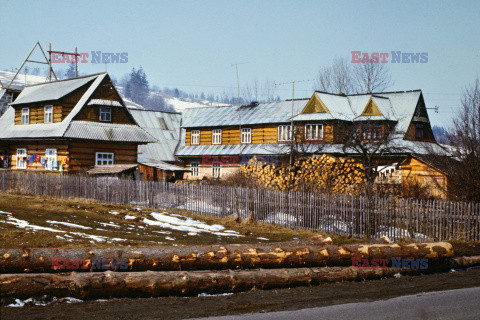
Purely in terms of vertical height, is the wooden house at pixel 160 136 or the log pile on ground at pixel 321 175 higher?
the wooden house at pixel 160 136

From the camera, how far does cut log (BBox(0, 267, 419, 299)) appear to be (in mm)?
8719

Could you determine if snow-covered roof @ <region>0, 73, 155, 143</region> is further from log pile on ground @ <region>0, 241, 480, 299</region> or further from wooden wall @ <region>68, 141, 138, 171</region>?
log pile on ground @ <region>0, 241, 480, 299</region>

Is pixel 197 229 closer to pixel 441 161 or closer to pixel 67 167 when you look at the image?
pixel 441 161

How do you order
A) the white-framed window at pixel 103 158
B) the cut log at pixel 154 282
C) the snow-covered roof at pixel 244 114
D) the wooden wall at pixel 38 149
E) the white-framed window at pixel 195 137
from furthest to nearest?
the white-framed window at pixel 195 137 < the snow-covered roof at pixel 244 114 < the white-framed window at pixel 103 158 < the wooden wall at pixel 38 149 < the cut log at pixel 154 282

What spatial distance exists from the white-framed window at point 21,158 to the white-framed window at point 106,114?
22.2ft

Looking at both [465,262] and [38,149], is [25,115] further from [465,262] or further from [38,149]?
[465,262]

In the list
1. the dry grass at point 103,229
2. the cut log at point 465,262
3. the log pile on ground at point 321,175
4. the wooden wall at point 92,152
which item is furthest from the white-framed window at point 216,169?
the cut log at point 465,262

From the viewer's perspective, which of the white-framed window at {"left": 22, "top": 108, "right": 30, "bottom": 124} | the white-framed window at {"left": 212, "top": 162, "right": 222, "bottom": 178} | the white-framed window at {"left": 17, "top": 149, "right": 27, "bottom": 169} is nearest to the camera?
the white-framed window at {"left": 17, "top": 149, "right": 27, "bottom": 169}

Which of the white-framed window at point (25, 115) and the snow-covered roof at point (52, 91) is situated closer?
the snow-covered roof at point (52, 91)

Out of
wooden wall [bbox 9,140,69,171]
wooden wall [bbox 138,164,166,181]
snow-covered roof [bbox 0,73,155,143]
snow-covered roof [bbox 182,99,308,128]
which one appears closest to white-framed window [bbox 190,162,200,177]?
snow-covered roof [bbox 182,99,308,128]

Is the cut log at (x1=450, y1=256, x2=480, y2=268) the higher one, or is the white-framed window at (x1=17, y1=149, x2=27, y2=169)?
the white-framed window at (x1=17, y1=149, x2=27, y2=169)

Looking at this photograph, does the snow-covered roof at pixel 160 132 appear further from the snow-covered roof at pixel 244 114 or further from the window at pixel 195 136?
the window at pixel 195 136

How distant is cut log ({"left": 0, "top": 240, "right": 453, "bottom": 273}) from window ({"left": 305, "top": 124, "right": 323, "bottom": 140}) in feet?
95.3

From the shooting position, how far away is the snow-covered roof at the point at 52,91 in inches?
1452
